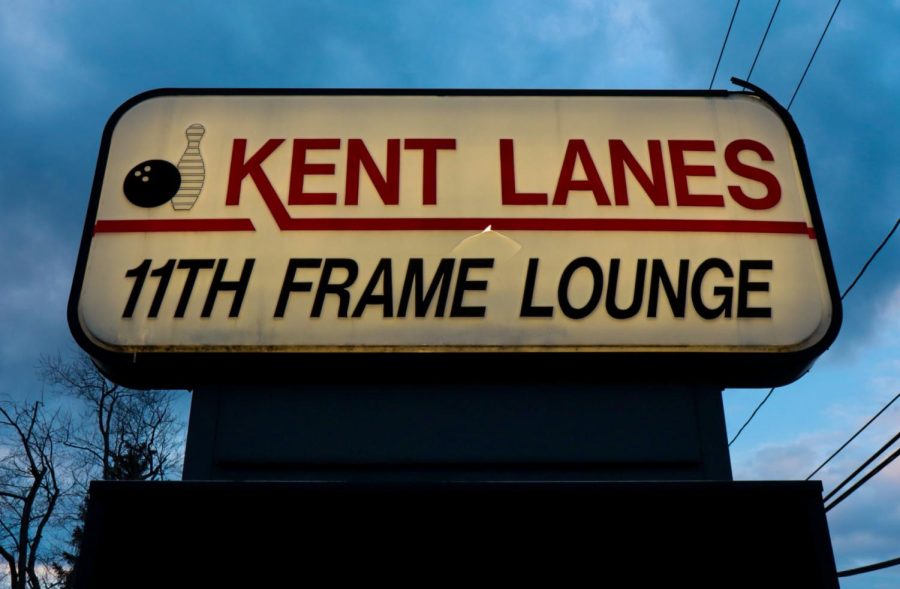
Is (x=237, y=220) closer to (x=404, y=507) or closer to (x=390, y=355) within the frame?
(x=390, y=355)

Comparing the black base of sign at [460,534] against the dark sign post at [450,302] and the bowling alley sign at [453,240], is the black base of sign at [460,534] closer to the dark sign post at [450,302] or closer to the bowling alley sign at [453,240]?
the dark sign post at [450,302]

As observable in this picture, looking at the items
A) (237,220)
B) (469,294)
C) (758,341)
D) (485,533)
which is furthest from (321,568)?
(758,341)

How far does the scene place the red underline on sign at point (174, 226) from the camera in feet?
13.0

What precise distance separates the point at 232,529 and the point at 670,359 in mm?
2096

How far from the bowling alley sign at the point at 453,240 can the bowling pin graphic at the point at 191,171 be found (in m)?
0.01

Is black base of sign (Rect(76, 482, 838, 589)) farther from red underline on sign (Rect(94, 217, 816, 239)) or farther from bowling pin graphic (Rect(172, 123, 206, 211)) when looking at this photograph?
bowling pin graphic (Rect(172, 123, 206, 211))

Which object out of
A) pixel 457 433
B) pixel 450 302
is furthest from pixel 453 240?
pixel 457 433

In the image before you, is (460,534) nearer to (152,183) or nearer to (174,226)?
(174,226)

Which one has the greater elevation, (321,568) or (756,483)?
(756,483)

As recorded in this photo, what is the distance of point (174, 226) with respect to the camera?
3.97 m

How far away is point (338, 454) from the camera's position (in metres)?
3.73

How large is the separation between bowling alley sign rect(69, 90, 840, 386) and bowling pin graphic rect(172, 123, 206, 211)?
1 centimetres

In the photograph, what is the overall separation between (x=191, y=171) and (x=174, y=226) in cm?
34

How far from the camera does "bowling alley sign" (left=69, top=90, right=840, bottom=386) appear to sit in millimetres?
3754
